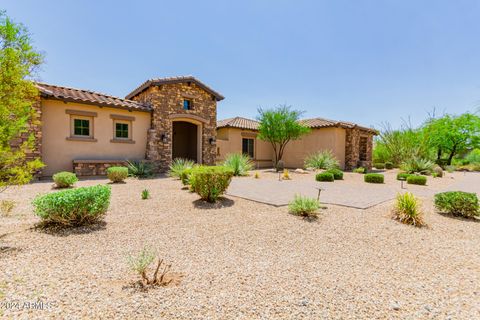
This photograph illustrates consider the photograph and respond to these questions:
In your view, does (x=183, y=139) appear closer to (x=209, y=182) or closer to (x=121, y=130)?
(x=121, y=130)

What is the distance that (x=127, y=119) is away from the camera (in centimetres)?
1300

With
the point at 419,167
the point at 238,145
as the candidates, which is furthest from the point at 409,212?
the point at 238,145

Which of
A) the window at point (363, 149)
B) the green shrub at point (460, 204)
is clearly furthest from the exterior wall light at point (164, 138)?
the window at point (363, 149)

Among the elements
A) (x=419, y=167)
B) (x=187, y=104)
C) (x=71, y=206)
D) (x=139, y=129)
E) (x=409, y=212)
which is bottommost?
(x=409, y=212)

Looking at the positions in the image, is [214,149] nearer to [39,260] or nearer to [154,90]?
[154,90]

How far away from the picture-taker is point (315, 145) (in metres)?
20.3

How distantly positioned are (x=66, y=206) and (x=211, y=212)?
2980 millimetres

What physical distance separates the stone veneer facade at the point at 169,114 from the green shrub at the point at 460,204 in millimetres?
12445

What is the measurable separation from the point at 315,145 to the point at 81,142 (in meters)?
16.9

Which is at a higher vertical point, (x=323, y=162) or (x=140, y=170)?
(x=323, y=162)

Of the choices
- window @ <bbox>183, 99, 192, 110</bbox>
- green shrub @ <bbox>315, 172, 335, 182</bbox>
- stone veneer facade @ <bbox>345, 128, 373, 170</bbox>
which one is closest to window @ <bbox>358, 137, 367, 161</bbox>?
stone veneer facade @ <bbox>345, 128, 373, 170</bbox>

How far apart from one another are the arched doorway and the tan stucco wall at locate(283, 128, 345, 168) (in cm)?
879

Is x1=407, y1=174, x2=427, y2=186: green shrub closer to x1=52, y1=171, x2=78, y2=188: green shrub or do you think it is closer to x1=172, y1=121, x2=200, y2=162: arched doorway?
x1=172, y1=121, x2=200, y2=162: arched doorway

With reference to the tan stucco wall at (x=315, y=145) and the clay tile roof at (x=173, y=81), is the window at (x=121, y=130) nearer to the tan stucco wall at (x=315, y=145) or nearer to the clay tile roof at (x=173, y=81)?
the clay tile roof at (x=173, y=81)
